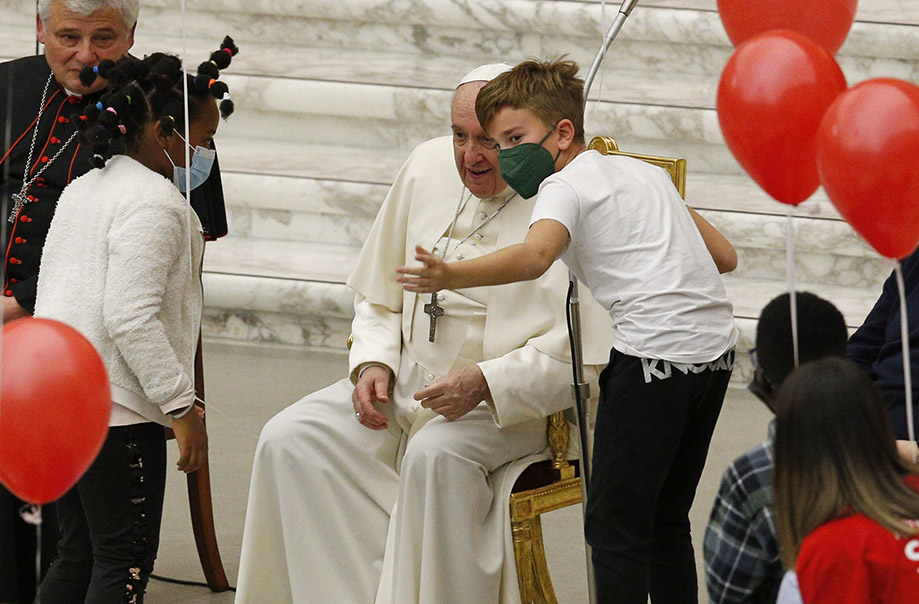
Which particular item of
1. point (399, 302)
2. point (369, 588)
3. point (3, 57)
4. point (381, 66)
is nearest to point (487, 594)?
point (369, 588)

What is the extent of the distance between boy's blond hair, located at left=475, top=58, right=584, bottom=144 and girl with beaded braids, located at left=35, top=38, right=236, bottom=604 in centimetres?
56

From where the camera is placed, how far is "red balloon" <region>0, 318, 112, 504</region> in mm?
1920

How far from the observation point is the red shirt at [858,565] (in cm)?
168

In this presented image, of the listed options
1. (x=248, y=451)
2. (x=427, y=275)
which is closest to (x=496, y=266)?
(x=427, y=275)

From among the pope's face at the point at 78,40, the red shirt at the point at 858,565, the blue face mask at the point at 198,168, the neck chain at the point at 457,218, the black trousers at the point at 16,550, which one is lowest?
the black trousers at the point at 16,550

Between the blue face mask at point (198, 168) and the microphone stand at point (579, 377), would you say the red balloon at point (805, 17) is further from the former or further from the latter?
the blue face mask at point (198, 168)

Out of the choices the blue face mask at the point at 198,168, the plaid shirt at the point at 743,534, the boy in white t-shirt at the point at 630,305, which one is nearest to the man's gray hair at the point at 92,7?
the blue face mask at the point at 198,168

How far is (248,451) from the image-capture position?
14.7 feet

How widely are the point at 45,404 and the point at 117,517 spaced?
29.7 inches

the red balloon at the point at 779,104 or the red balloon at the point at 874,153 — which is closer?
the red balloon at the point at 874,153

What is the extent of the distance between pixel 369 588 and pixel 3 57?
415 centimetres

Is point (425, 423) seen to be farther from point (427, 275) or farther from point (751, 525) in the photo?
point (751, 525)

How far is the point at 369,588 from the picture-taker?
3051 millimetres

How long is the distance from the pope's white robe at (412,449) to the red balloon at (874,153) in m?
0.99
